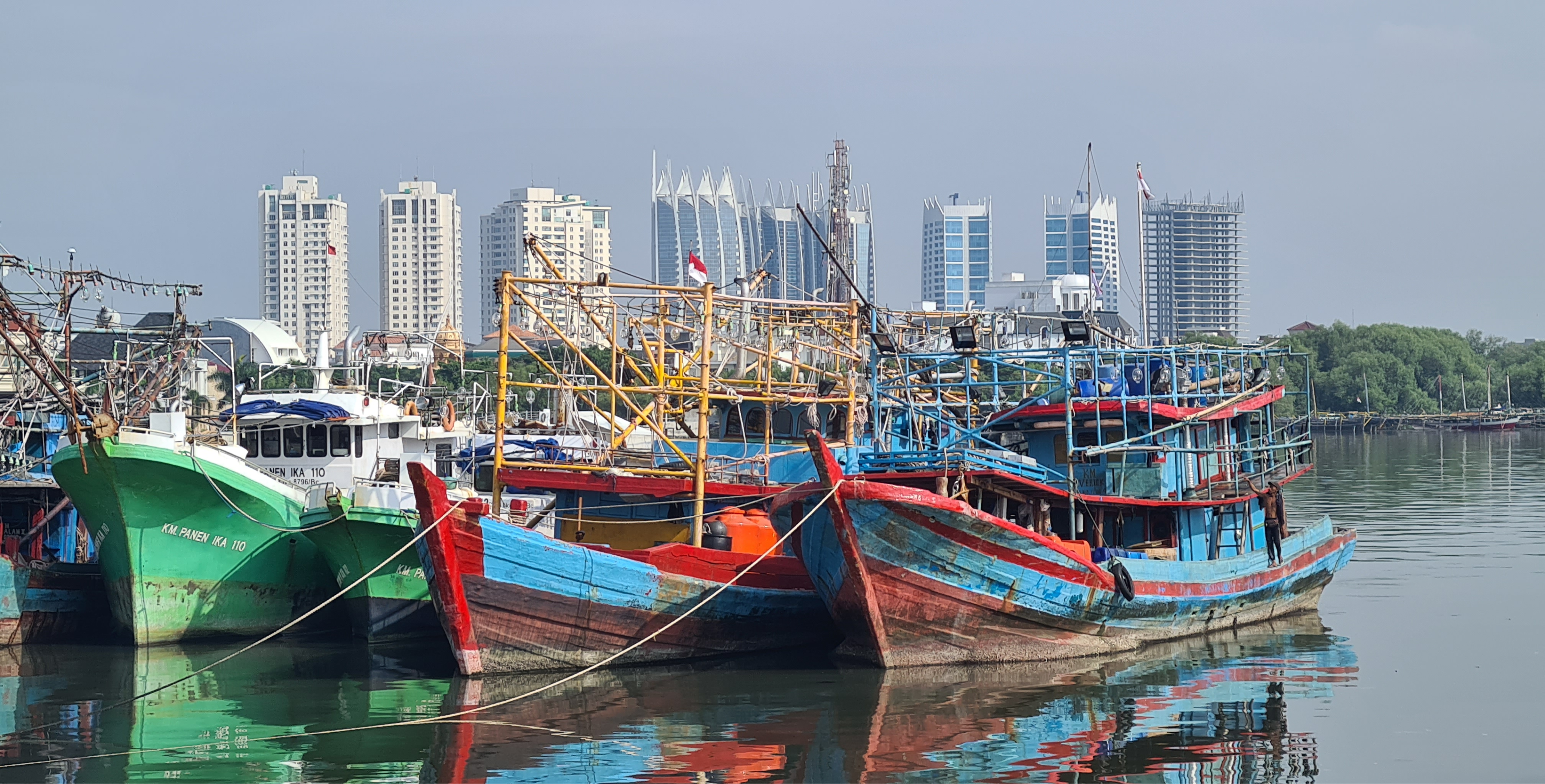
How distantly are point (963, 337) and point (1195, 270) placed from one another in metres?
177

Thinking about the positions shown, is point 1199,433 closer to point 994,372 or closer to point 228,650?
point 994,372

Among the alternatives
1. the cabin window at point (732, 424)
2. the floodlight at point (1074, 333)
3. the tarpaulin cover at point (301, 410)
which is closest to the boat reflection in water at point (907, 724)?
the floodlight at point (1074, 333)

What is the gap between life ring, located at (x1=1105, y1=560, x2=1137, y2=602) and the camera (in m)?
22.3

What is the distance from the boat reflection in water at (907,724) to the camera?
16469 millimetres

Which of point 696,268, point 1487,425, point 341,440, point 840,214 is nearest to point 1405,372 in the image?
point 1487,425

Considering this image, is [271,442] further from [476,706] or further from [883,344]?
[883,344]

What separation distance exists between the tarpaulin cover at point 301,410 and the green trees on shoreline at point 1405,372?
3647 inches

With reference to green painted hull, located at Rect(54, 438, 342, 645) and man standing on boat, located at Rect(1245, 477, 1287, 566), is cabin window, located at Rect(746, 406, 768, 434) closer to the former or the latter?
green painted hull, located at Rect(54, 438, 342, 645)

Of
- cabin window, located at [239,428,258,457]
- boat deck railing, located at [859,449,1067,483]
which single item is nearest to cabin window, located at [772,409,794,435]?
boat deck railing, located at [859,449,1067,483]

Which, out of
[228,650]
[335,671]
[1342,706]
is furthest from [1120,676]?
[228,650]

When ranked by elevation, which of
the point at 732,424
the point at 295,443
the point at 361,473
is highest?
the point at 732,424

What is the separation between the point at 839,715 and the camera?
62.1 feet

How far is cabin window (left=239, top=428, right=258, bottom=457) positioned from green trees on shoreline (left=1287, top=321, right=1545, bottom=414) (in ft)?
304

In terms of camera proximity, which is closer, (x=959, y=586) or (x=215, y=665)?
(x=959, y=586)
